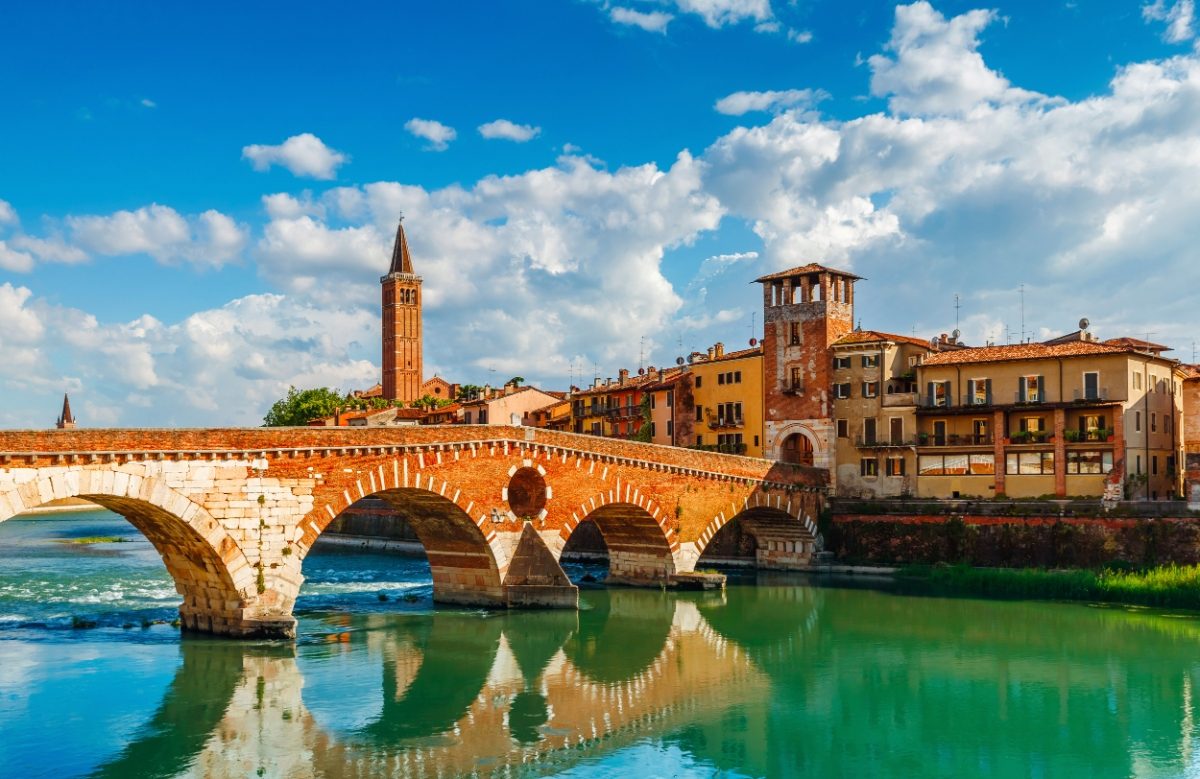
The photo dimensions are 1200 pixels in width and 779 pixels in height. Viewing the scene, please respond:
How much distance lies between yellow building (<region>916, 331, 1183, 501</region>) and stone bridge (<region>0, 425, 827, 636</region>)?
26.0 ft

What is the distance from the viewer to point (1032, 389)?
153 ft

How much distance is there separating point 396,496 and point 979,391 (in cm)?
2651

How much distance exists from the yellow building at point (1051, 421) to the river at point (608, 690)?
9.44 meters

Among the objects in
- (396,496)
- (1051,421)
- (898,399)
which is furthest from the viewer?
(898,399)

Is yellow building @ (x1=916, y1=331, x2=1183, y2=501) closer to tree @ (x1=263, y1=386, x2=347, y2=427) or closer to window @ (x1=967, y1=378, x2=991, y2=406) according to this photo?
window @ (x1=967, y1=378, x2=991, y2=406)

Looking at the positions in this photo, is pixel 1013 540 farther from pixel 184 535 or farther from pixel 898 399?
pixel 184 535

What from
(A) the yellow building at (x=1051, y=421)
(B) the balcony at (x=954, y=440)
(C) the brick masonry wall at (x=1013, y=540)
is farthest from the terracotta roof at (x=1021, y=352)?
(C) the brick masonry wall at (x=1013, y=540)

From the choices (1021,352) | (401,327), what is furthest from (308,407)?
(1021,352)

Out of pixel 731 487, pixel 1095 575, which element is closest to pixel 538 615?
pixel 731 487

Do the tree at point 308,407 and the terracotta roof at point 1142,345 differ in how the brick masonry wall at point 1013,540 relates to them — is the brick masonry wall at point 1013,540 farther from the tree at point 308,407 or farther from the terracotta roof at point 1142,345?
the tree at point 308,407

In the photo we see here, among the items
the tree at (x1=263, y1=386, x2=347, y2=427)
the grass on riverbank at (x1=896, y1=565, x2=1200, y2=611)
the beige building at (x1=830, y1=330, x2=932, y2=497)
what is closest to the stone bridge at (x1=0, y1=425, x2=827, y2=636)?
the beige building at (x1=830, y1=330, x2=932, y2=497)

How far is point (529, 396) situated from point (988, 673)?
49021mm

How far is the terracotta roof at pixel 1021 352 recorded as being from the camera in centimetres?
4544

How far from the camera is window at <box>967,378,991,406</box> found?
47.7 meters
